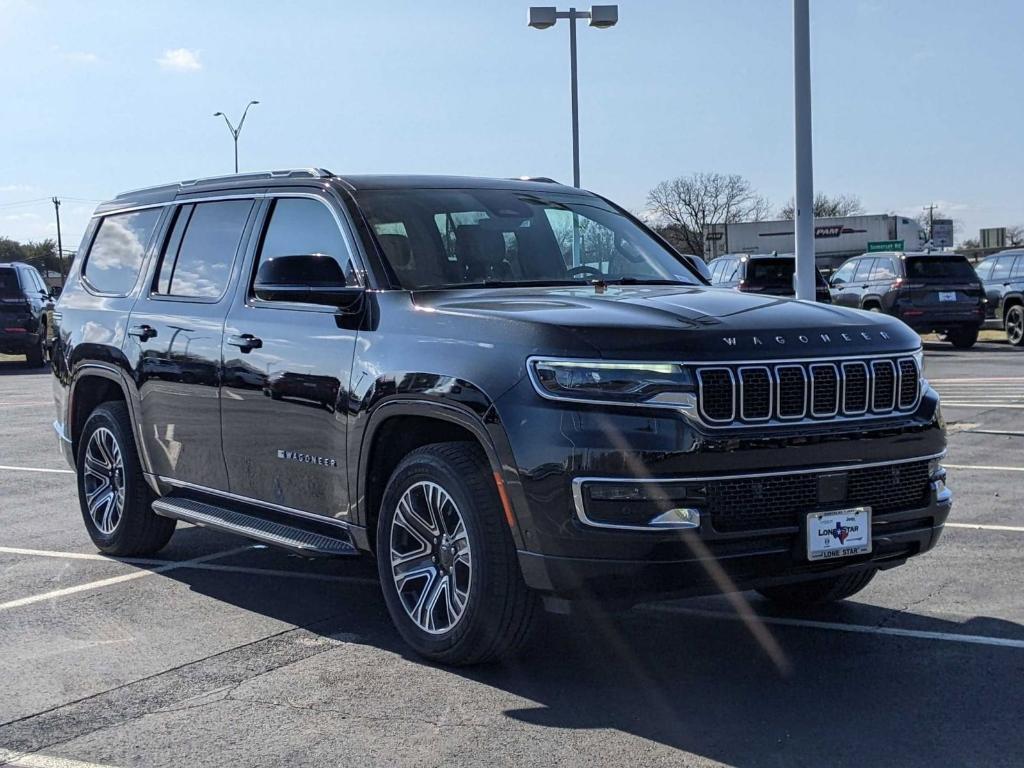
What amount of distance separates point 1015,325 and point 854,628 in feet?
67.8

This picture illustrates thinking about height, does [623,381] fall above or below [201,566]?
above

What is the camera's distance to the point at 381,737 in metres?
4.29

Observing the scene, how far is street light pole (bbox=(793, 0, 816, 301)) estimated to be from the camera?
14859mm

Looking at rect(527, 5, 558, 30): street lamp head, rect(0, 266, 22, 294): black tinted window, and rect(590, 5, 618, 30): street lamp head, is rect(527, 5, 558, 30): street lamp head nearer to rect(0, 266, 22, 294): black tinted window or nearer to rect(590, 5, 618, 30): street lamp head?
rect(590, 5, 618, 30): street lamp head

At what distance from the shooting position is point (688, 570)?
4.50 metres

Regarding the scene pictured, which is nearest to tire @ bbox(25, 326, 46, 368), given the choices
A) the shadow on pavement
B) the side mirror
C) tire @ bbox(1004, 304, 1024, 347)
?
tire @ bbox(1004, 304, 1024, 347)

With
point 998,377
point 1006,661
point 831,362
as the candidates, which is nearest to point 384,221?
point 831,362

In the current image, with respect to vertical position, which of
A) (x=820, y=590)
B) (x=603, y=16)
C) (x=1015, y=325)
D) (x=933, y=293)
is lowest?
(x=820, y=590)

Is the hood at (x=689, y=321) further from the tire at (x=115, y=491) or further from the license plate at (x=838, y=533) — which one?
the tire at (x=115, y=491)

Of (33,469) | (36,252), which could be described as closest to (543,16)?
(33,469)

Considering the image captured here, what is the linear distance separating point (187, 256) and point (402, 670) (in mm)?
2785

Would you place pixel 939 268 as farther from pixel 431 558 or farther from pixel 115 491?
pixel 431 558

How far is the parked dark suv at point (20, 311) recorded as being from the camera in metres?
26.3

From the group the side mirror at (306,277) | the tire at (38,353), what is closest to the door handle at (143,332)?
the side mirror at (306,277)
